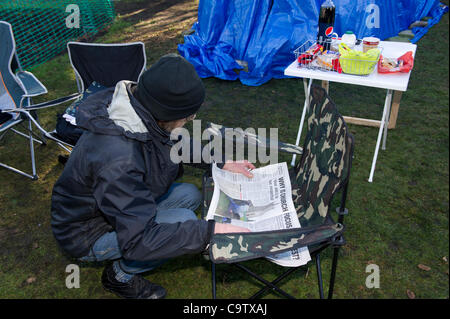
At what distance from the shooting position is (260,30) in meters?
4.75

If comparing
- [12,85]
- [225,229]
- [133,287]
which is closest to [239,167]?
[225,229]

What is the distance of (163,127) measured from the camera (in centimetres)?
169

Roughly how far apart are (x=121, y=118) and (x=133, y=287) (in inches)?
42.2

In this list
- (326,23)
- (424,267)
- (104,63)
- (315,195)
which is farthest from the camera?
(104,63)

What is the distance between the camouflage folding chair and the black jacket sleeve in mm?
127

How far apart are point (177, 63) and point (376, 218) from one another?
6.66ft

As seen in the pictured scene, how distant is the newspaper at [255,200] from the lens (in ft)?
6.25

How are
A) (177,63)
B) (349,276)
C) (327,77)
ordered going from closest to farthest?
(177,63)
(349,276)
(327,77)

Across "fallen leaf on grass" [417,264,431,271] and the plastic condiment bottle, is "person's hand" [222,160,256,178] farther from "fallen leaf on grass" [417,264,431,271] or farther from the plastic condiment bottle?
the plastic condiment bottle

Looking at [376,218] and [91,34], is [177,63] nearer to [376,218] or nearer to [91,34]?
[376,218]

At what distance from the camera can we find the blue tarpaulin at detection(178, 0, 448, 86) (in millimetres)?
4641

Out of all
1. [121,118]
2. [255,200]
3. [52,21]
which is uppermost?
[121,118]

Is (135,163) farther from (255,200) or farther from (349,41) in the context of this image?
(349,41)
